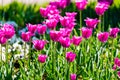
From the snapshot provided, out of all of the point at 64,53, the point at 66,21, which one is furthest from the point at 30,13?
the point at 66,21

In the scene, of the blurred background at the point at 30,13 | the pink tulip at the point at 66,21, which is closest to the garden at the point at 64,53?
the pink tulip at the point at 66,21

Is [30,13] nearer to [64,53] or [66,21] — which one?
[64,53]

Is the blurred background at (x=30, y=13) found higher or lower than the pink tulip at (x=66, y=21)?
lower

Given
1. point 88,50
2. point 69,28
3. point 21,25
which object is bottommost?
point 21,25

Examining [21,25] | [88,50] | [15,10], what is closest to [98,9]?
[88,50]

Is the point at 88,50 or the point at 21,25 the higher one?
the point at 88,50

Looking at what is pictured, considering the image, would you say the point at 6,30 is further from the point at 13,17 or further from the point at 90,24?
the point at 13,17

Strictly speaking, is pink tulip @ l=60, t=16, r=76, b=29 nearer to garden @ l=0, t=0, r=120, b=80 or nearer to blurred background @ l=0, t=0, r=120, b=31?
garden @ l=0, t=0, r=120, b=80

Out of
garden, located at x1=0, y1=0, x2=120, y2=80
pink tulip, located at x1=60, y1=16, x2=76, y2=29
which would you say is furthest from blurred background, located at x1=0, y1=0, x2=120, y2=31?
pink tulip, located at x1=60, y1=16, x2=76, y2=29

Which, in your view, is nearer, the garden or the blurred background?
the garden

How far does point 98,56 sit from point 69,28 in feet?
1.40

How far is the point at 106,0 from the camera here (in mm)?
5219

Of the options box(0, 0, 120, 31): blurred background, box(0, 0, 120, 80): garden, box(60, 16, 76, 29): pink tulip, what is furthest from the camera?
box(0, 0, 120, 31): blurred background

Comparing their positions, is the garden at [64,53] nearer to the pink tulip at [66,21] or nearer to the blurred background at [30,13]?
the pink tulip at [66,21]
